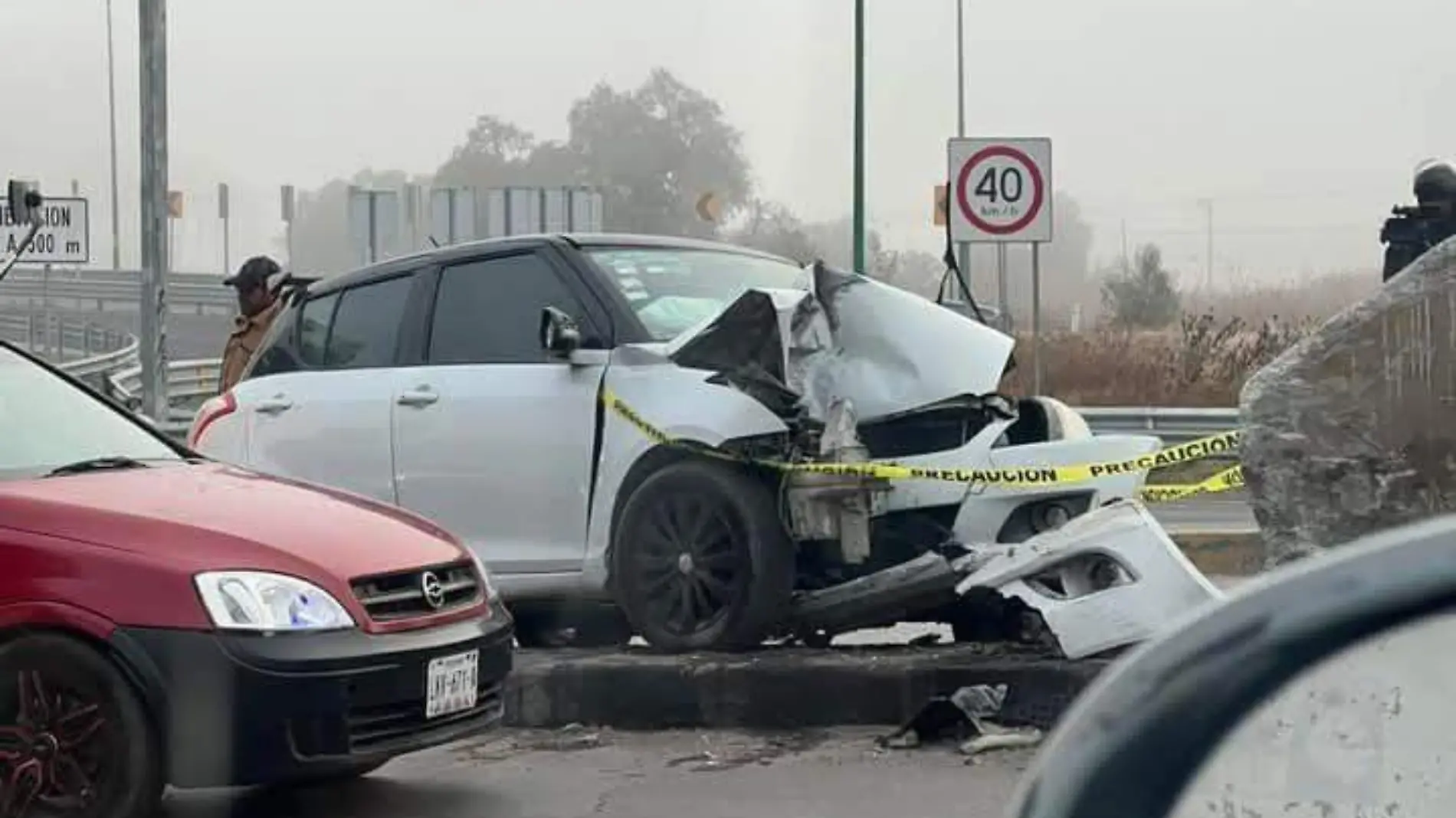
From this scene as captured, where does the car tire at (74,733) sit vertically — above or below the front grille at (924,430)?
below

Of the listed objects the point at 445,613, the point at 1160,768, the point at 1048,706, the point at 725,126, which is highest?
the point at 725,126

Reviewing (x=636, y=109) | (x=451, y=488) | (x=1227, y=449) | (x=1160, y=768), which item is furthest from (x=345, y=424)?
(x=636, y=109)

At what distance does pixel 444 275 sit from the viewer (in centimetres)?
788

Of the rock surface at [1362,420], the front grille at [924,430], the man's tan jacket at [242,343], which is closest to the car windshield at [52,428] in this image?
the front grille at [924,430]

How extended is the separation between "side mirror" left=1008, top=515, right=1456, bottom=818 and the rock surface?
16.7 ft

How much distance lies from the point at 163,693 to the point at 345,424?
2754mm

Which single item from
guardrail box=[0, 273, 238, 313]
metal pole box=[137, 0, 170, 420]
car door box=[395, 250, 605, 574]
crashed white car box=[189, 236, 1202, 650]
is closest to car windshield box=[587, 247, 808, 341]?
crashed white car box=[189, 236, 1202, 650]

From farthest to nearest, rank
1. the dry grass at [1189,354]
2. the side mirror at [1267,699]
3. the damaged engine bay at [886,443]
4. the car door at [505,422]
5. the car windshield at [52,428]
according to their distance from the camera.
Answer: the dry grass at [1189,354] → the car door at [505,422] → the damaged engine bay at [886,443] → the car windshield at [52,428] → the side mirror at [1267,699]

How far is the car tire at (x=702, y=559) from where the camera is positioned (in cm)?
681

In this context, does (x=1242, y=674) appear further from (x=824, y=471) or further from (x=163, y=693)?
(x=824, y=471)

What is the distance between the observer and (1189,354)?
994 inches

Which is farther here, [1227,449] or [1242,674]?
[1227,449]

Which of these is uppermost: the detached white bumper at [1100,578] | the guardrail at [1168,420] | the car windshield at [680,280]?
the car windshield at [680,280]

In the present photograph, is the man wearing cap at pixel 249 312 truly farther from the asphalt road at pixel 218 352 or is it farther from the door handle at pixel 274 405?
the asphalt road at pixel 218 352
